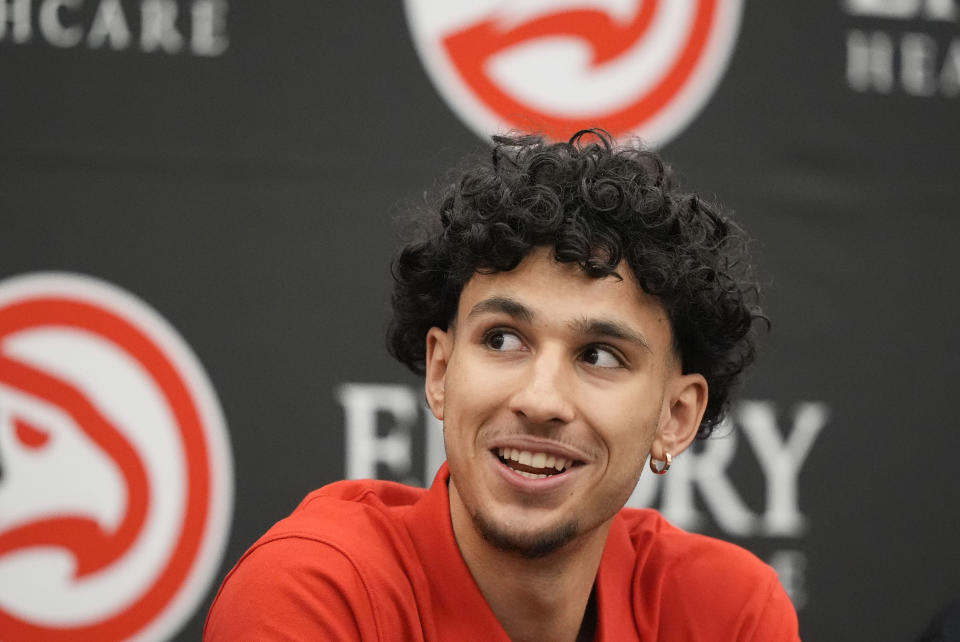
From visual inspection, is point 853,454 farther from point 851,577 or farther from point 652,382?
point 652,382

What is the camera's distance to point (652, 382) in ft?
5.29

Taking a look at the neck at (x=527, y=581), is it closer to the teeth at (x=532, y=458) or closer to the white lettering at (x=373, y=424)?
the teeth at (x=532, y=458)

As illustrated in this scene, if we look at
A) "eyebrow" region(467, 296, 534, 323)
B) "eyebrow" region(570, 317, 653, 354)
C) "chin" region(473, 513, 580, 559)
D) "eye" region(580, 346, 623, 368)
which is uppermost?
"eyebrow" region(467, 296, 534, 323)

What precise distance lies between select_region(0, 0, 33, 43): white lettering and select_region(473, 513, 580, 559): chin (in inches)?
53.9

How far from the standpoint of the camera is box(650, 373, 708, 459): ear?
173cm

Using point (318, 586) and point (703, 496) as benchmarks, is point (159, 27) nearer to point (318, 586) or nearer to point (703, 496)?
point (318, 586)

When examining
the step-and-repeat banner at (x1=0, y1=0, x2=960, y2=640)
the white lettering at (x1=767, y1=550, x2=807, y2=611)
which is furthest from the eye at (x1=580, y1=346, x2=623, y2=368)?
the white lettering at (x1=767, y1=550, x2=807, y2=611)

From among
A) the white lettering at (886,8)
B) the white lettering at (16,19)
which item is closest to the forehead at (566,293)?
the white lettering at (16,19)

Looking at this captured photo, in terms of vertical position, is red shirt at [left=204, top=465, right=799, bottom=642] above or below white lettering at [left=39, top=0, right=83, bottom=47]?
below

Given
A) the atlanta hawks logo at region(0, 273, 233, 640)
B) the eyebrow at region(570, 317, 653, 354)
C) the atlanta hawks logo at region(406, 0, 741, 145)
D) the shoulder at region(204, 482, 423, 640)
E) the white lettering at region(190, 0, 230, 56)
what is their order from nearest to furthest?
the shoulder at region(204, 482, 423, 640) < the eyebrow at region(570, 317, 653, 354) < the atlanta hawks logo at region(0, 273, 233, 640) < the white lettering at region(190, 0, 230, 56) < the atlanta hawks logo at region(406, 0, 741, 145)

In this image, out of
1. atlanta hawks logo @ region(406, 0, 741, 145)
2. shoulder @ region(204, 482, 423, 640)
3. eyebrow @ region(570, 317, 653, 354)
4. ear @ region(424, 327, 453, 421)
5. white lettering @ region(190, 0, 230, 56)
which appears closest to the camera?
shoulder @ region(204, 482, 423, 640)

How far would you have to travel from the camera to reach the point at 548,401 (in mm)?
1473

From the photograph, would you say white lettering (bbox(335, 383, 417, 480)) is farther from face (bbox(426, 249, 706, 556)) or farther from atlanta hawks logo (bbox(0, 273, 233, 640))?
face (bbox(426, 249, 706, 556))

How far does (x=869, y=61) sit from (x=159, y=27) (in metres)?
1.50
